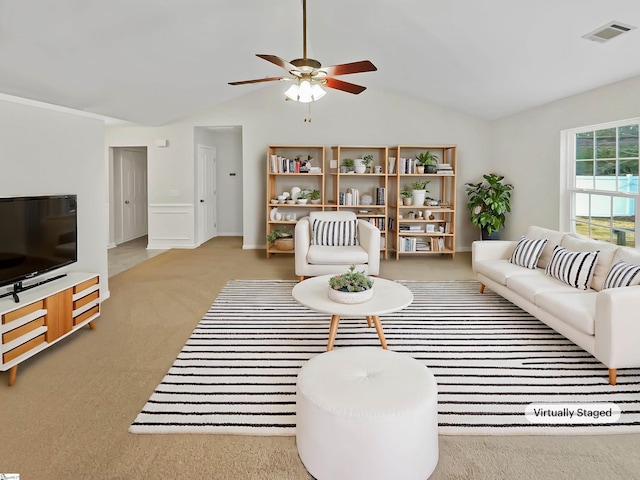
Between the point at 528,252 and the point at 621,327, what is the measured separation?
1690mm

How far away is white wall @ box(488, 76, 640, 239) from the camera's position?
4.11 metres

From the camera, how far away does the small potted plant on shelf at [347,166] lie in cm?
675

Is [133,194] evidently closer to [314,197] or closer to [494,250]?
[314,197]

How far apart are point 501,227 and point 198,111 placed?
532 cm

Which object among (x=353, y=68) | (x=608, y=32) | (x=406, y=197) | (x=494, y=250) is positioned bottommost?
(x=494, y=250)

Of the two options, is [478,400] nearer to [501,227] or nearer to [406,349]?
[406,349]

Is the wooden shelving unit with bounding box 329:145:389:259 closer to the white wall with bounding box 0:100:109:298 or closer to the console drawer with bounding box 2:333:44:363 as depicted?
the white wall with bounding box 0:100:109:298

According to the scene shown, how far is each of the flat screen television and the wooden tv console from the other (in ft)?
0.47

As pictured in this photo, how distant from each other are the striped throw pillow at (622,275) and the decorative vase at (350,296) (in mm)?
1679

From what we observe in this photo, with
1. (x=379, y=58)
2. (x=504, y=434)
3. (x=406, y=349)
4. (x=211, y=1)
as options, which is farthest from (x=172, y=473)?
(x=379, y=58)

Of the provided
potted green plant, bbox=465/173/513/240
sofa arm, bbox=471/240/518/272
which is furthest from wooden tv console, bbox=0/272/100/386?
potted green plant, bbox=465/173/513/240

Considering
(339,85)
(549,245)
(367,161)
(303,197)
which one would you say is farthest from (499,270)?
(303,197)

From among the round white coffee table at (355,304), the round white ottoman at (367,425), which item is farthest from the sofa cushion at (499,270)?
the round white ottoman at (367,425)

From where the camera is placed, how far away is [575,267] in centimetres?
336
